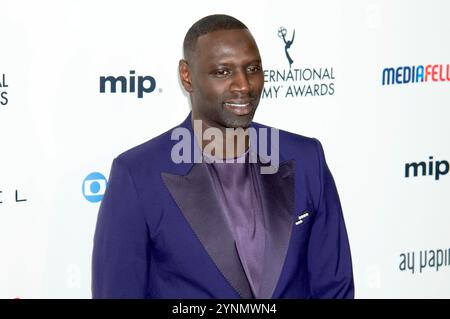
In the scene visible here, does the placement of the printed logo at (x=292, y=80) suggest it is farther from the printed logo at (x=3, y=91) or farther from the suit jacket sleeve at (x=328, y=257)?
the printed logo at (x=3, y=91)

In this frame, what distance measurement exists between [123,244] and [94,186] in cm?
69

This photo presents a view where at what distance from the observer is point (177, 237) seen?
2.65 meters

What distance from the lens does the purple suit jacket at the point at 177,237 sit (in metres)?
2.63

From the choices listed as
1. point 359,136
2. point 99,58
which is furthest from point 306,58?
point 99,58

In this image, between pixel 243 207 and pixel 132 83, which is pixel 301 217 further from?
pixel 132 83

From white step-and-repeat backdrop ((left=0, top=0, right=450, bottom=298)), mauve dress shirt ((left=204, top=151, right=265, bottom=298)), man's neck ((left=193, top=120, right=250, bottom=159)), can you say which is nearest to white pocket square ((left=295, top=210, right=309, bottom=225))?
mauve dress shirt ((left=204, top=151, right=265, bottom=298))

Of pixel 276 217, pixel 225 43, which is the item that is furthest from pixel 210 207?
pixel 225 43

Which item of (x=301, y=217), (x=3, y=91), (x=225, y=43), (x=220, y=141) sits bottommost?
(x=301, y=217)

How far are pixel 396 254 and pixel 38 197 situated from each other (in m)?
1.46

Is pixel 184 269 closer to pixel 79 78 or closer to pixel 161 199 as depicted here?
pixel 161 199

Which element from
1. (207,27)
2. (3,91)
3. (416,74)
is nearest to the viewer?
(207,27)

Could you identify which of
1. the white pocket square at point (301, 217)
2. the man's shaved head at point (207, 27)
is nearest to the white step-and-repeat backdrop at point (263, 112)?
the man's shaved head at point (207, 27)

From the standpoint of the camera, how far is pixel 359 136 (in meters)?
3.66

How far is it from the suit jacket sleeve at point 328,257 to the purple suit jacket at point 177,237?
0.04 m
